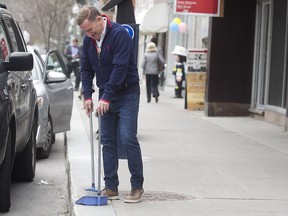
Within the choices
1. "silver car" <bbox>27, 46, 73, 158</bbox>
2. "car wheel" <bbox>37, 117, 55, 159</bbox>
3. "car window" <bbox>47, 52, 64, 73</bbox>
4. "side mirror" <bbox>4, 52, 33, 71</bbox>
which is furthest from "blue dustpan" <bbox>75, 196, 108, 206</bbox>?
"car window" <bbox>47, 52, 64, 73</bbox>

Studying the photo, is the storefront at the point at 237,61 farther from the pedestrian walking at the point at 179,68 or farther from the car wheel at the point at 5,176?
the car wheel at the point at 5,176

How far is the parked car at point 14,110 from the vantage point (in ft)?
21.6

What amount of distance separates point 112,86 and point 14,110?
3.32 ft

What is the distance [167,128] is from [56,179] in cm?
576

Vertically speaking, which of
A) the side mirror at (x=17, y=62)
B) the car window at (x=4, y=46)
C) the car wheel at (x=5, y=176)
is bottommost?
the car wheel at (x=5, y=176)

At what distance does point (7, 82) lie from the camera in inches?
266

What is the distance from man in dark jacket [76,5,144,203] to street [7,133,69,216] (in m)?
0.66

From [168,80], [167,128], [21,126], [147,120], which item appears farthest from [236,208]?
[168,80]

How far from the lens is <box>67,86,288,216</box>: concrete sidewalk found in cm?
701

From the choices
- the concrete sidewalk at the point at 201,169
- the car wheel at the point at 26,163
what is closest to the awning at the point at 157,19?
the concrete sidewalk at the point at 201,169

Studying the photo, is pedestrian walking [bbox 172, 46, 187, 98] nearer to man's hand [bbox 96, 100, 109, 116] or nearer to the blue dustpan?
the blue dustpan

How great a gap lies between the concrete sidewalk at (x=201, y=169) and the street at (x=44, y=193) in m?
0.20

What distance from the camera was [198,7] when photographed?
53.2 feet

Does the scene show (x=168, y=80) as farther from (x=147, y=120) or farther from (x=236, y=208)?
(x=236, y=208)
